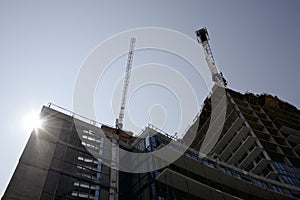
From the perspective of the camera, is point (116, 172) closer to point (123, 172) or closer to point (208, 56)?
point (123, 172)

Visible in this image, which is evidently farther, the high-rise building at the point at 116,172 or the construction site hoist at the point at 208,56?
the construction site hoist at the point at 208,56

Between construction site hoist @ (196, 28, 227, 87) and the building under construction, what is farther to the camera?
construction site hoist @ (196, 28, 227, 87)

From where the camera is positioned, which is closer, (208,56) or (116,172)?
(116,172)

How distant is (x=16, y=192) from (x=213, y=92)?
6333cm

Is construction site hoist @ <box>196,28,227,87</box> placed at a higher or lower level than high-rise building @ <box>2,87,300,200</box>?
higher

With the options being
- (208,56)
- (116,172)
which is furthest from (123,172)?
(208,56)

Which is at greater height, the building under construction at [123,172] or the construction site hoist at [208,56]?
the construction site hoist at [208,56]

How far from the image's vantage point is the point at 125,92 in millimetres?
80625

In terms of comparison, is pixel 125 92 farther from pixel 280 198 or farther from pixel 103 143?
pixel 280 198

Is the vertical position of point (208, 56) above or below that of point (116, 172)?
above

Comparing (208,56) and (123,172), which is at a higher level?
(208,56)

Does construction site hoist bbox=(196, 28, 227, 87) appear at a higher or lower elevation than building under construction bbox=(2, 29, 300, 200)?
higher

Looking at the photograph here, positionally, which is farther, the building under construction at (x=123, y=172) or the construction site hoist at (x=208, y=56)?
the construction site hoist at (x=208, y=56)

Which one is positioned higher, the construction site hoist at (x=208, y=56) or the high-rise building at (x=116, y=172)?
the construction site hoist at (x=208, y=56)
